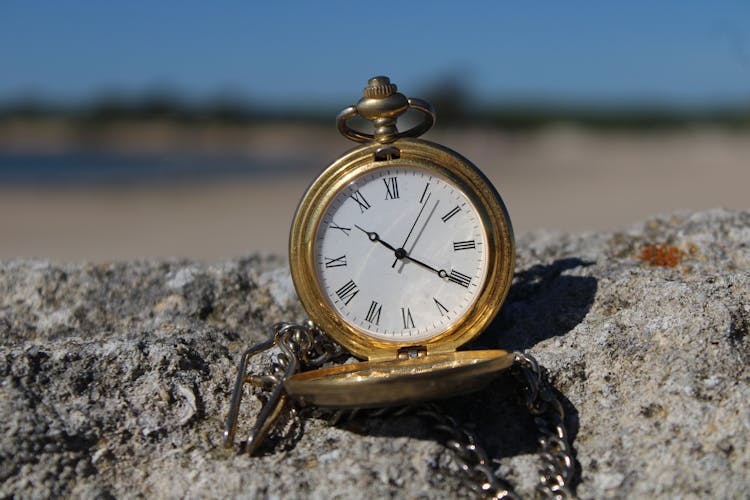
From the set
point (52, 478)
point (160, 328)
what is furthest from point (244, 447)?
point (160, 328)

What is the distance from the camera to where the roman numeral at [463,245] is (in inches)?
98.2

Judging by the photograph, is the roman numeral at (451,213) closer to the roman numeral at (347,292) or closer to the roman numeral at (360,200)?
the roman numeral at (360,200)

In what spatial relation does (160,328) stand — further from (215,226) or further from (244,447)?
(215,226)

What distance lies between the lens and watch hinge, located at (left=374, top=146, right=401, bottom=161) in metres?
2.48

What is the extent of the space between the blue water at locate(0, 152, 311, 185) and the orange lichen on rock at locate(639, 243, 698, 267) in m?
20.0

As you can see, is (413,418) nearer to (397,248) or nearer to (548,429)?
(548,429)

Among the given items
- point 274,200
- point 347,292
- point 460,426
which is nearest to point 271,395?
point 347,292

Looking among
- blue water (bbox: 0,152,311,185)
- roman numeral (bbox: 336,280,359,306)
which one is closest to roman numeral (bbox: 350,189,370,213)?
roman numeral (bbox: 336,280,359,306)

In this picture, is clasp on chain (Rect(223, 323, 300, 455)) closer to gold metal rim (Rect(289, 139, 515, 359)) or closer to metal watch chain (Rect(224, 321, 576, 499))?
metal watch chain (Rect(224, 321, 576, 499))

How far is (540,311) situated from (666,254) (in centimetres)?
79

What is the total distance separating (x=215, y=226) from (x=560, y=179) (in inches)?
435

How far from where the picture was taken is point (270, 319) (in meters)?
3.03

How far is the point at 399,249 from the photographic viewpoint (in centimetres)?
251

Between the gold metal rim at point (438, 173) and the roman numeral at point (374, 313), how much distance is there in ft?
0.18
